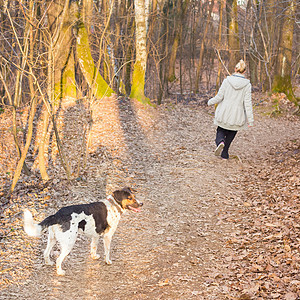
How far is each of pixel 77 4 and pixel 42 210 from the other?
10.4 m

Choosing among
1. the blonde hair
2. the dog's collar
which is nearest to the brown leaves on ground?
the dog's collar

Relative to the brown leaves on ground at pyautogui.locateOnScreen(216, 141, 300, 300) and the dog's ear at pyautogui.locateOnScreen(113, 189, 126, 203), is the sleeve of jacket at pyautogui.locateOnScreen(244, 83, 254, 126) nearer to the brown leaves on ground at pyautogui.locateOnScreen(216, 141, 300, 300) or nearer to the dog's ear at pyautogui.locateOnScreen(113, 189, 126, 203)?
the brown leaves on ground at pyautogui.locateOnScreen(216, 141, 300, 300)

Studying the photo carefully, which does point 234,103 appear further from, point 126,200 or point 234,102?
point 126,200

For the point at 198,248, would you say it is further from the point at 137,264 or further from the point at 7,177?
the point at 7,177

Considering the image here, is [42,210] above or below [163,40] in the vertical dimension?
below

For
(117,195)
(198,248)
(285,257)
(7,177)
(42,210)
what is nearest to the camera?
(285,257)

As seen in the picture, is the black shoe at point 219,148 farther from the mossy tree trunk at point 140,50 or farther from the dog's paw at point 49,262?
the mossy tree trunk at point 140,50

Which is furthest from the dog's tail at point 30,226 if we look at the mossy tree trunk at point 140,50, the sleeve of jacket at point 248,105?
the mossy tree trunk at point 140,50

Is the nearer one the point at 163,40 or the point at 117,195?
the point at 117,195

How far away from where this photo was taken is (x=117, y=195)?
186 inches

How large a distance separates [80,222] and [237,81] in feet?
17.4

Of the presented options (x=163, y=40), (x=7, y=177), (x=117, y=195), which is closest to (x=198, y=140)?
(x=7, y=177)

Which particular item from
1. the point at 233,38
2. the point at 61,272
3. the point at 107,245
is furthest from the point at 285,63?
the point at 61,272

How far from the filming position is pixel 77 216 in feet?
14.5
